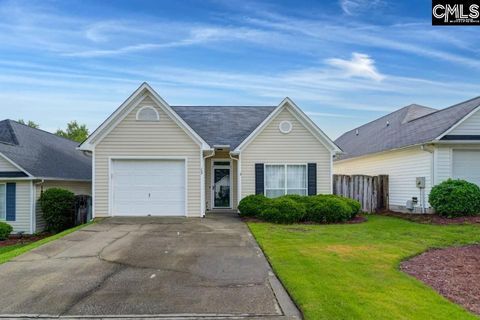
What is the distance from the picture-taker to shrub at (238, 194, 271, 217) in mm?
14602

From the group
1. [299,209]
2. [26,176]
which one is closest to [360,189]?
[299,209]

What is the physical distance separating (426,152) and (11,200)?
58.9 feet

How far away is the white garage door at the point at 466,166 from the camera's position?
619 inches

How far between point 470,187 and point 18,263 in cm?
1487

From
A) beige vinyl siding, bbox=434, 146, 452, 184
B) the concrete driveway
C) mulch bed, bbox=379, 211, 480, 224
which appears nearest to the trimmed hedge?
mulch bed, bbox=379, 211, 480, 224

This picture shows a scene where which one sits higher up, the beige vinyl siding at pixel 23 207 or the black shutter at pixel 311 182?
the black shutter at pixel 311 182

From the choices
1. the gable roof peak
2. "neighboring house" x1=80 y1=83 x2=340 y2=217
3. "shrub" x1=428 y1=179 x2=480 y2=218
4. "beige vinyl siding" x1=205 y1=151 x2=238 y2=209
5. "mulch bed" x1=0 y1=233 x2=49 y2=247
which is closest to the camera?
"shrub" x1=428 y1=179 x2=480 y2=218

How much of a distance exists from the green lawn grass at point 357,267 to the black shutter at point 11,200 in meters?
10.8

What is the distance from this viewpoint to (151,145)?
1501cm

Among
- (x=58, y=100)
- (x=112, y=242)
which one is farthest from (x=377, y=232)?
(x=58, y=100)

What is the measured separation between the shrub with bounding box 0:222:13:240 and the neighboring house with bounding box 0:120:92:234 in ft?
1.99

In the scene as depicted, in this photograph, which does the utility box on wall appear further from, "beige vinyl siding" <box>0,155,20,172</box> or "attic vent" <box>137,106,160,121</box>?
"beige vinyl siding" <box>0,155,20,172</box>

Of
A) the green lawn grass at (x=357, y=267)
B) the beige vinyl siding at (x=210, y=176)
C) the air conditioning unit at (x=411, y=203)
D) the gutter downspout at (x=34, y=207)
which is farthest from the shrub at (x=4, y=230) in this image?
the air conditioning unit at (x=411, y=203)

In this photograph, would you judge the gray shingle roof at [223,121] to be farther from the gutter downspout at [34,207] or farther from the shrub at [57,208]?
the gutter downspout at [34,207]
